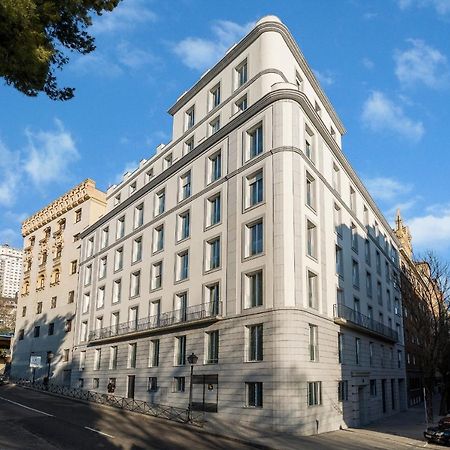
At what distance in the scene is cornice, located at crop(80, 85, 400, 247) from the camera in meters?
30.7

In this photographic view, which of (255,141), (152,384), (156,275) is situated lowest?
(152,384)

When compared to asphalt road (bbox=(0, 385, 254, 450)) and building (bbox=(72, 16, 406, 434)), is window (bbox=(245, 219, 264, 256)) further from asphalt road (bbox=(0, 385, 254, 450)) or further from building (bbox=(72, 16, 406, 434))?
asphalt road (bbox=(0, 385, 254, 450))

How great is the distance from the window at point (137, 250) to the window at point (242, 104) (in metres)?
15.3

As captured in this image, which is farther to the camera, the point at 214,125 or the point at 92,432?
the point at 214,125

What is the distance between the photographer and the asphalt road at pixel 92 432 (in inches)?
717

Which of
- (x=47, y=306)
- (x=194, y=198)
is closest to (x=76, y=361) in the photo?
(x=47, y=306)

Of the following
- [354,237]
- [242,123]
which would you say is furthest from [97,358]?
[242,123]

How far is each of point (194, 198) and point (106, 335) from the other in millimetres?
16405

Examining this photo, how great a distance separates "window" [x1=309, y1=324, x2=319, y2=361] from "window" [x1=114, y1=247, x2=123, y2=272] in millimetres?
22465

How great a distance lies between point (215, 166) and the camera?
35781 millimetres

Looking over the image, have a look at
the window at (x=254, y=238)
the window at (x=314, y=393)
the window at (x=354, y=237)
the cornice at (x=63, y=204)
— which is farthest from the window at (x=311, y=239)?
the cornice at (x=63, y=204)

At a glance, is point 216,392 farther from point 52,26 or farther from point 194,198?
point 52,26

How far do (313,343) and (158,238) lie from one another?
17.6 meters

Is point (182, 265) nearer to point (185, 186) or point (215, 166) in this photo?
point (185, 186)
